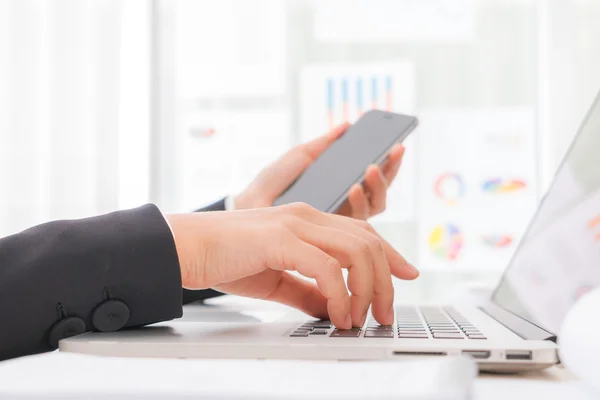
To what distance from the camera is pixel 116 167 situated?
204 cm

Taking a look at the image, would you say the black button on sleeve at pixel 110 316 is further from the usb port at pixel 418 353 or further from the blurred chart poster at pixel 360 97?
the blurred chart poster at pixel 360 97

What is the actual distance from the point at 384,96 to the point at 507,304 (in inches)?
54.6

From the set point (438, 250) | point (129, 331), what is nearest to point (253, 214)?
point (129, 331)

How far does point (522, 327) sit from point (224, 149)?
1.70 meters

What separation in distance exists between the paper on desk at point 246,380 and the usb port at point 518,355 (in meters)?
0.09

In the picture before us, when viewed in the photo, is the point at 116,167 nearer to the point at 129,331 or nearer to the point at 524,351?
the point at 129,331

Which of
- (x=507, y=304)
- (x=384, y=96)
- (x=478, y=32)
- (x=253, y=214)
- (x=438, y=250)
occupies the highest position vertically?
(x=478, y=32)

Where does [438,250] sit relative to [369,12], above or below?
below

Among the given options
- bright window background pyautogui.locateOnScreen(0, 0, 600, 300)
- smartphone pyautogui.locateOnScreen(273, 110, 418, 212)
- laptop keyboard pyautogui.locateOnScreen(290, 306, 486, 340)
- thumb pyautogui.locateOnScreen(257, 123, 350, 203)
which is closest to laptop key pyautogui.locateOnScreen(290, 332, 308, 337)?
laptop keyboard pyautogui.locateOnScreen(290, 306, 486, 340)

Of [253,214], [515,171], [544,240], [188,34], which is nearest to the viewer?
[253,214]

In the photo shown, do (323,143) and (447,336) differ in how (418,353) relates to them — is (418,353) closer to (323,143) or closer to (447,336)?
(447,336)

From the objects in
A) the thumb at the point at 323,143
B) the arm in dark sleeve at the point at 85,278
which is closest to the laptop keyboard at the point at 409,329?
the arm in dark sleeve at the point at 85,278

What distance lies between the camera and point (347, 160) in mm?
880

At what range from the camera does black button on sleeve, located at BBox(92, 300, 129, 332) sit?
0.44 metres
